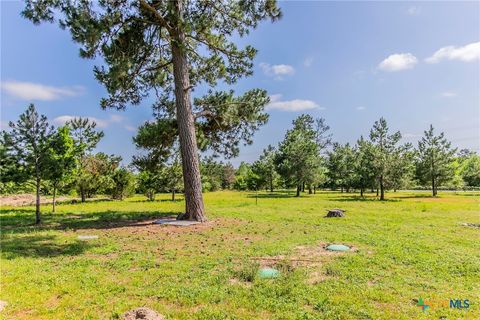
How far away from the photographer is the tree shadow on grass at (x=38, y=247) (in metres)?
6.55

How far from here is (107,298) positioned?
13.6ft

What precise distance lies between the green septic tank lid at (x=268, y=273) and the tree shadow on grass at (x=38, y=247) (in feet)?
15.0

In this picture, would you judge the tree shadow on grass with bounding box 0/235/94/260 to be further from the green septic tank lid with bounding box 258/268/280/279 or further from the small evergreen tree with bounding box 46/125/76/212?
the green septic tank lid with bounding box 258/268/280/279

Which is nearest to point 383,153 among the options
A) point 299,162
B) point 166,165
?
point 299,162

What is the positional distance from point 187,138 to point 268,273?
699 cm

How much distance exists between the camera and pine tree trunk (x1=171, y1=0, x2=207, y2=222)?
35.4 ft

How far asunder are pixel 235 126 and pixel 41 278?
10.00 metres

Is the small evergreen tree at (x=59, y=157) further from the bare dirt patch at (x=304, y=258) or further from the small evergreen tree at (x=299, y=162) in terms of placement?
the small evergreen tree at (x=299, y=162)

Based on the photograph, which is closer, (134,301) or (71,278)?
(134,301)

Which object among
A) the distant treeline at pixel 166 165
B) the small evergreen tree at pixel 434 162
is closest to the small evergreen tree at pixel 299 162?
the distant treeline at pixel 166 165

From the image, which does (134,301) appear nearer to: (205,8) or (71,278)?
(71,278)

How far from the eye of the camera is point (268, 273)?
507 cm

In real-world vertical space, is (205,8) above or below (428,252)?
above

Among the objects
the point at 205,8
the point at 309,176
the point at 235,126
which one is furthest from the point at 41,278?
the point at 309,176
